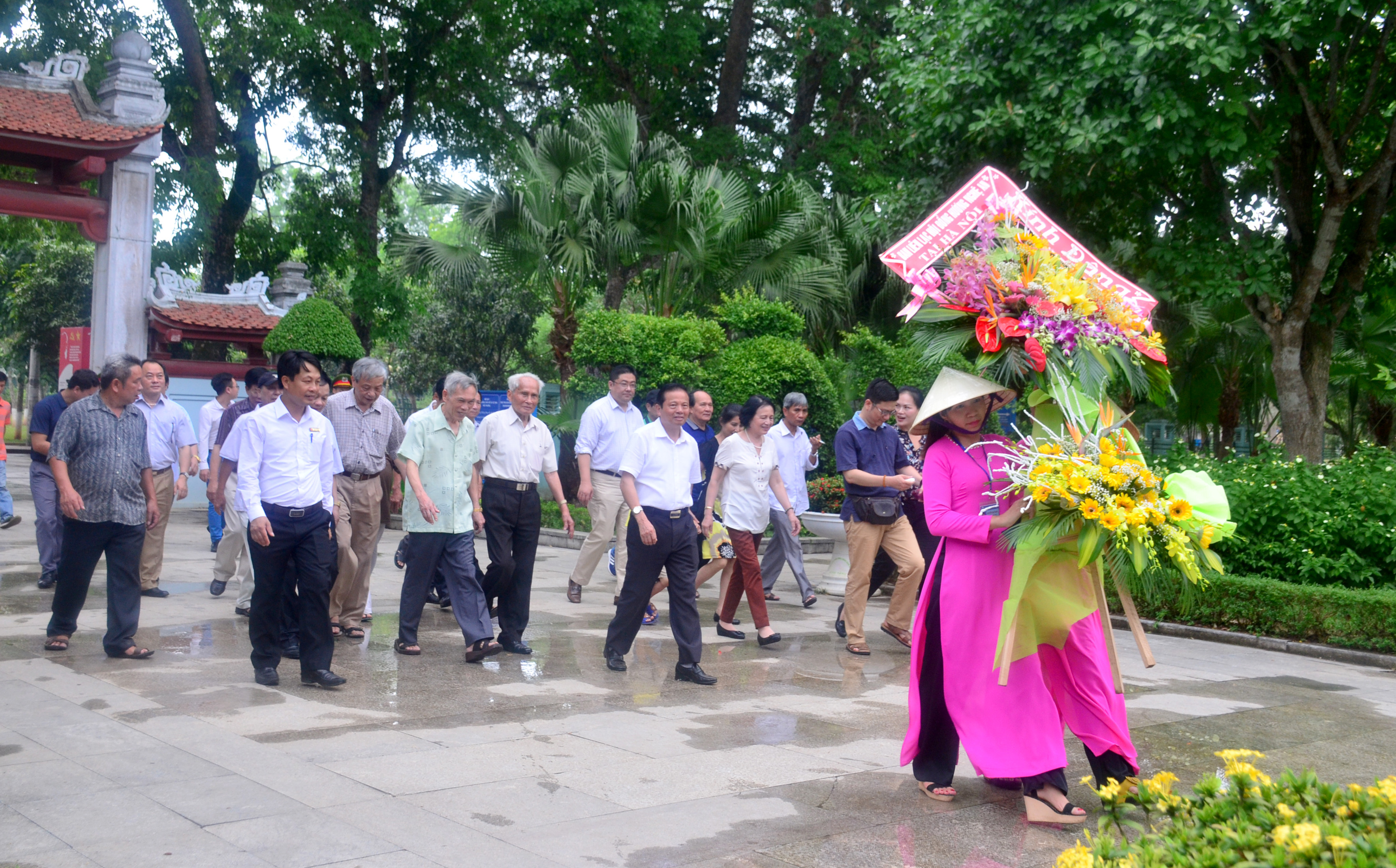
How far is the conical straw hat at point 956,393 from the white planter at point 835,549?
6.05m

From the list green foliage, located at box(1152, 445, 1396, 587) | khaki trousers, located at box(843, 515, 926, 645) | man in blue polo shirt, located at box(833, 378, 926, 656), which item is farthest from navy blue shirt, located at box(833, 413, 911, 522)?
green foliage, located at box(1152, 445, 1396, 587)

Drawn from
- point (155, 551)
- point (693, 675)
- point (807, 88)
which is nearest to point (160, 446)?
point (155, 551)

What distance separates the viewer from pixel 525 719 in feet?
19.3

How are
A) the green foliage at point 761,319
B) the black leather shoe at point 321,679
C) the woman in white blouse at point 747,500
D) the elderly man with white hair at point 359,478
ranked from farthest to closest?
the green foliage at point 761,319, the woman in white blouse at point 747,500, the elderly man with white hair at point 359,478, the black leather shoe at point 321,679

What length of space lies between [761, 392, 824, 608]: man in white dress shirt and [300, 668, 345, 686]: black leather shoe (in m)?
4.45

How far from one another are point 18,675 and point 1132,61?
10.4m

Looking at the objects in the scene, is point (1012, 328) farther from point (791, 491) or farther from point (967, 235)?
point (791, 491)

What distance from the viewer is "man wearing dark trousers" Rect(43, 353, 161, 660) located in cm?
682

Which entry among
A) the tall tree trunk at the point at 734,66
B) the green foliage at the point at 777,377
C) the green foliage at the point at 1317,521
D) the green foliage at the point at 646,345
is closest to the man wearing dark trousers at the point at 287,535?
the green foliage at the point at 1317,521

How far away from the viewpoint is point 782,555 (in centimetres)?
1038

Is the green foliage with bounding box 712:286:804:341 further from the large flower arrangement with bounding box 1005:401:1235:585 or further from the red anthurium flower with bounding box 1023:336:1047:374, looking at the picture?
the large flower arrangement with bounding box 1005:401:1235:585

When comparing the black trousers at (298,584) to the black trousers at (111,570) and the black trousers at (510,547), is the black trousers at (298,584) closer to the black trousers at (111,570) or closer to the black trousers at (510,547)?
the black trousers at (111,570)

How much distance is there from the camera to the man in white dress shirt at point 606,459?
9.63 meters

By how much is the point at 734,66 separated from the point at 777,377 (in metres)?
10.1
